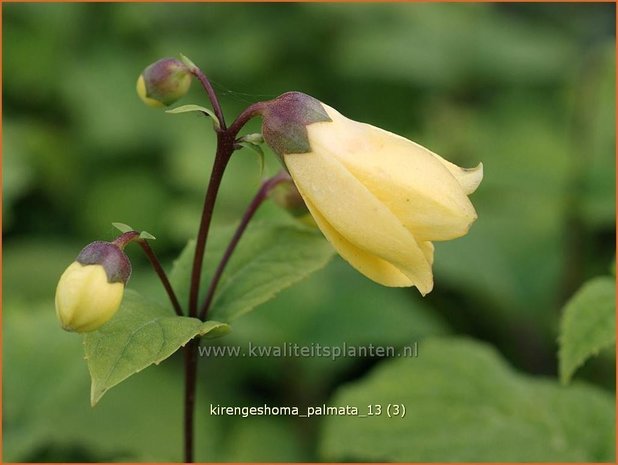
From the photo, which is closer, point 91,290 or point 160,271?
point 91,290

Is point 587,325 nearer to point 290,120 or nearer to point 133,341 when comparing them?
point 290,120

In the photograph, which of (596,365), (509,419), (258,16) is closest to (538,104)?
(258,16)

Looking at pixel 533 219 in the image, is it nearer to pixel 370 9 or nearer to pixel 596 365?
pixel 596 365

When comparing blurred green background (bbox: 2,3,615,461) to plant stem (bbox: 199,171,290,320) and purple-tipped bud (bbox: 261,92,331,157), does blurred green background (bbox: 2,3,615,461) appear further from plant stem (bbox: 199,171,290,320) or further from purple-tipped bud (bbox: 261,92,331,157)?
purple-tipped bud (bbox: 261,92,331,157)

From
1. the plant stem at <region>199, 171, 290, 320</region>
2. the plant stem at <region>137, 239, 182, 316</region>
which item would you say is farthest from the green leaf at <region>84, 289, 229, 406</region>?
the plant stem at <region>199, 171, 290, 320</region>

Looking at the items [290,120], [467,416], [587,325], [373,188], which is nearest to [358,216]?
[373,188]
